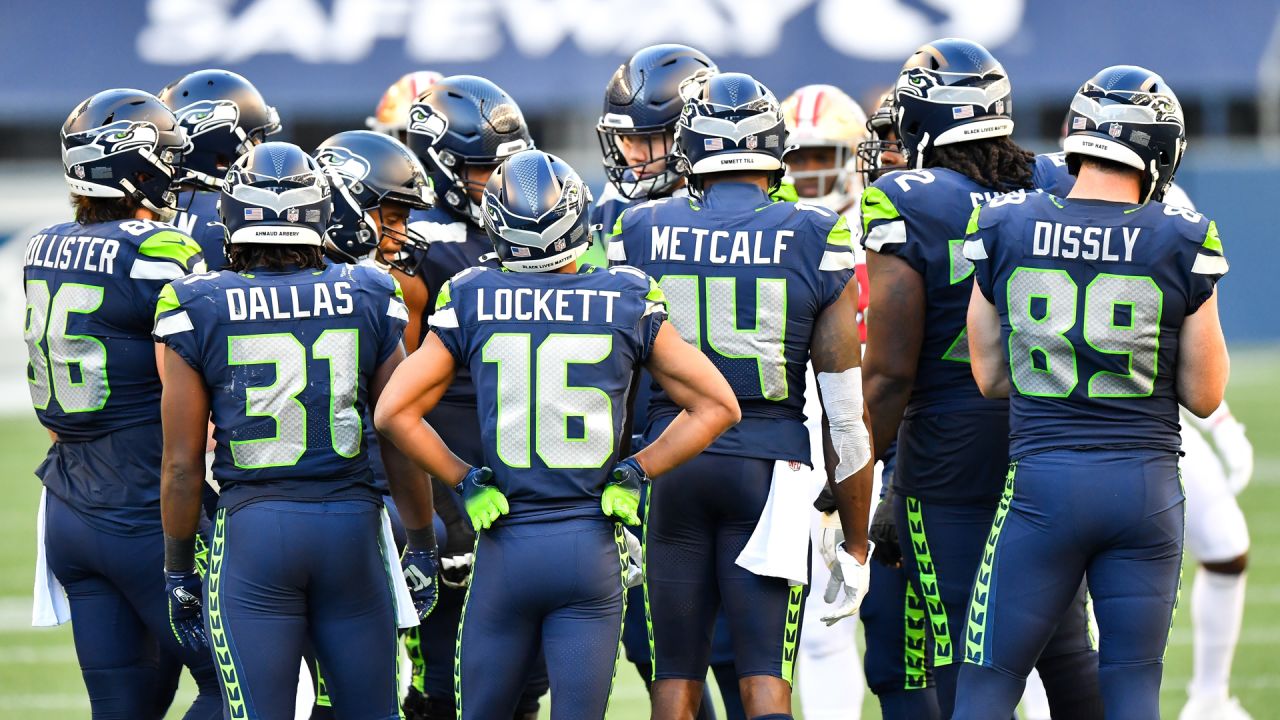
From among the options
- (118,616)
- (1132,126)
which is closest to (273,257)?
(118,616)

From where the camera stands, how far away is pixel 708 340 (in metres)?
4.49

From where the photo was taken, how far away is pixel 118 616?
186 inches

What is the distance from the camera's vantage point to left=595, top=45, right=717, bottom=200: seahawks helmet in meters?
5.34

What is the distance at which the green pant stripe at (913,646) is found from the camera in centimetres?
510

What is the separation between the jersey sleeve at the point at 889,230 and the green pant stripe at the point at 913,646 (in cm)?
108

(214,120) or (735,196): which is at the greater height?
(214,120)

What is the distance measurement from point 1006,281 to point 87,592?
269 cm

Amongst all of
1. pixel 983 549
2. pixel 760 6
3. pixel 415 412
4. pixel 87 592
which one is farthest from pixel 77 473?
pixel 760 6

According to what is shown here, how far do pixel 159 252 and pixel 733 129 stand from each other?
1.61 meters

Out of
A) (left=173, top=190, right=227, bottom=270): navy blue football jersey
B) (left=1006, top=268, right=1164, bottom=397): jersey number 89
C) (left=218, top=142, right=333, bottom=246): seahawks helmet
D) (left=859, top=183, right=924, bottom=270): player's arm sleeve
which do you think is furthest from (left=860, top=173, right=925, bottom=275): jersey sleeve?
(left=173, top=190, right=227, bottom=270): navy blue football jersey

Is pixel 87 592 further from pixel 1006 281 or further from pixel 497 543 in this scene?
pixel 1006 281

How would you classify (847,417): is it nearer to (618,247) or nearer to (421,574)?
(618,247)

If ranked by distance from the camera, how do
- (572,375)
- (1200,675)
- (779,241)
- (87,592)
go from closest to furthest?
(572,375), (779,241), (87,592), (1200,675)

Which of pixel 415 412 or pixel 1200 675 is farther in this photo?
pixel 1200 675
